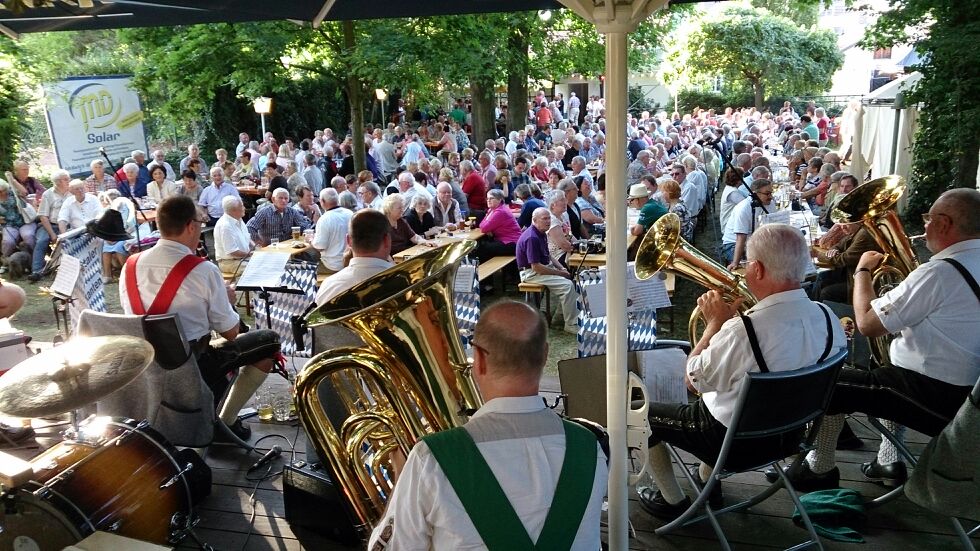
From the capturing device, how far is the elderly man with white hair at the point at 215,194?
37.8 ft

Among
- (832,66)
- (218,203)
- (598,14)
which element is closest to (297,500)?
(598,14)

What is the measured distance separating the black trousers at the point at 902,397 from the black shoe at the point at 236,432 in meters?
3.49

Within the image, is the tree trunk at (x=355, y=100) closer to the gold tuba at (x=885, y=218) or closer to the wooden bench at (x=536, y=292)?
the wooden bench at (x=536, y=292)

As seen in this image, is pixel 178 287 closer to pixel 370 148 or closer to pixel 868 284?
pixel 868 284

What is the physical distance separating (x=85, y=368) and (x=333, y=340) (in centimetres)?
129

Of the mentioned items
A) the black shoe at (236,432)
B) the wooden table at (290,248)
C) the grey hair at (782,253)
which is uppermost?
the grey hair at (782,253)

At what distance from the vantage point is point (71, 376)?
3260 millimetres

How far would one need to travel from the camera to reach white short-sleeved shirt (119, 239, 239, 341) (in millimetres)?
4410

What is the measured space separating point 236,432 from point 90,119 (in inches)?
592

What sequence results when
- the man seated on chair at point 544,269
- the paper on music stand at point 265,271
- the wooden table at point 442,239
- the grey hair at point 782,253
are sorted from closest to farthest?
the grey hair at point 782,253 → the paper on music stand at point 265,271 → the man seated on chair at point 544,269 → the wooden table at point 442,239

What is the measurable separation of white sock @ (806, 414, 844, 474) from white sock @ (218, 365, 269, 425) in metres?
3.25

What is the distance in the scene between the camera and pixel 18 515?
3172mm

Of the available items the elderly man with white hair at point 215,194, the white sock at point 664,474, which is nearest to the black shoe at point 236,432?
the white sock at point 664,474

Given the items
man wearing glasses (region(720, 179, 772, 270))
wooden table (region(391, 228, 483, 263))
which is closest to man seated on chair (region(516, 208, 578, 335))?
wooden table (region(391, 228, 483, 263))
